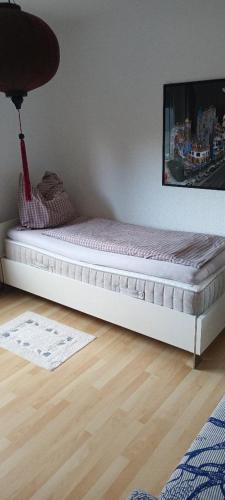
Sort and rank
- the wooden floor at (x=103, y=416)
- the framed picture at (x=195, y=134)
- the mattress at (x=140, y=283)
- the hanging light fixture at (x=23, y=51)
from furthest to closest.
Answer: the framed picture at (x=195, y=134) < the mattress at (x=140, y=283) < the wooden floor at (x=103, y=416) < the hanging light fixture at (x=23, y=51)

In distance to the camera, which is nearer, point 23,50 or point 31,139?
point 23,50

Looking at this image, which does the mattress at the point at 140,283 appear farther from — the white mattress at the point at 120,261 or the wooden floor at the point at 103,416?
the wooden floor at the point at 103,416

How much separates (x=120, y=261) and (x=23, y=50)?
165cm

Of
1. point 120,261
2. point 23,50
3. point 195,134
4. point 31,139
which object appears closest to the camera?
point 23,50

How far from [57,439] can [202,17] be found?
9.11 feet

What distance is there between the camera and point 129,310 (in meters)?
2.57

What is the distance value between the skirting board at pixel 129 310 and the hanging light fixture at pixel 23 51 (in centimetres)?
160

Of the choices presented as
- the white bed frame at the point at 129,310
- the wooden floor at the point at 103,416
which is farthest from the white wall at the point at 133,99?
the wooden floor at the point at 103,416

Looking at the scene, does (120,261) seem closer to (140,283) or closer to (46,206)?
(140,283)

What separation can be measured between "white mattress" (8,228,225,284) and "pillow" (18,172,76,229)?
10 centimetres

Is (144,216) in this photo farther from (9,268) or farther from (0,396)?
(0,396)

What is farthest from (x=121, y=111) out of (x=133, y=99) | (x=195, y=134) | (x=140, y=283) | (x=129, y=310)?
(x=129, y=310)

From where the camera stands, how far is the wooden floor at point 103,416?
1.65 m

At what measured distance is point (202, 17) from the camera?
2613 millimetres
